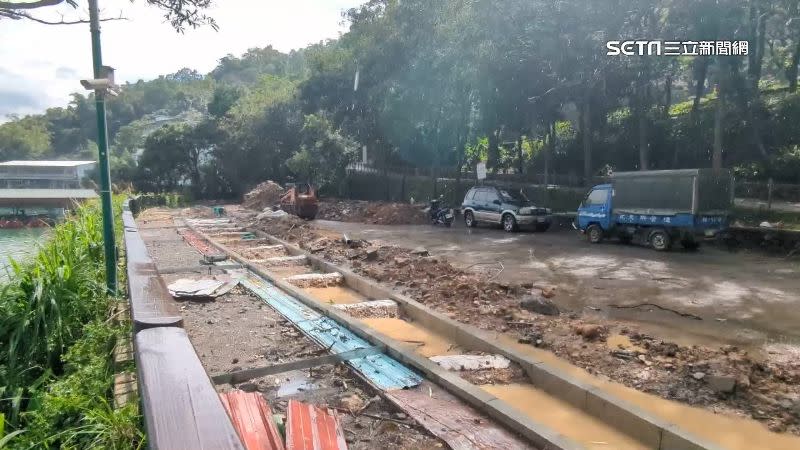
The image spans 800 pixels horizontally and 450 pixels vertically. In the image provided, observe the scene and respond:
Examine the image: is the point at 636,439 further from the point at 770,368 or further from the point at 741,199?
the point at 741,199

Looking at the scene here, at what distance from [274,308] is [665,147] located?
1989cm

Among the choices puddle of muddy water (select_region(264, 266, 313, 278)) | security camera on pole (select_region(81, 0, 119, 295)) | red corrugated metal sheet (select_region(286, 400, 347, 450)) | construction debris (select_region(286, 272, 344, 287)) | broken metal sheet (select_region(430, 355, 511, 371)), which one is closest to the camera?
red corrugated metal sheet (select_region(286, 400, 347, 450))

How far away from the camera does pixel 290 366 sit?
5598 mm

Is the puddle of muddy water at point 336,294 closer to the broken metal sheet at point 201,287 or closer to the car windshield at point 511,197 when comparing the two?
the broken metal sheet at point 201,287

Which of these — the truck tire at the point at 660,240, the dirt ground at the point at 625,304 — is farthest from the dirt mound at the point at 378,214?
the truck tire at the point at 660,240

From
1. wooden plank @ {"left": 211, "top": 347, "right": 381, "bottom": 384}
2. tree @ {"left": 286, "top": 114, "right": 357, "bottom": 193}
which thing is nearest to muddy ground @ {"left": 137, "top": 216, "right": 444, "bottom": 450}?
wooden plank @ {"left": 211, "top": 347, "right": 381, "bottom": 384}

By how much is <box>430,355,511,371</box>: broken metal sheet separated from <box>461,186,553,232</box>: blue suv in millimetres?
13958

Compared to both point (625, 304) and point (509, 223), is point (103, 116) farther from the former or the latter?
point (509, 223)

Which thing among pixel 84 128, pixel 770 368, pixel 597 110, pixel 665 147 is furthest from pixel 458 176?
pixel 84 128

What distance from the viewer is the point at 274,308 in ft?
26.9

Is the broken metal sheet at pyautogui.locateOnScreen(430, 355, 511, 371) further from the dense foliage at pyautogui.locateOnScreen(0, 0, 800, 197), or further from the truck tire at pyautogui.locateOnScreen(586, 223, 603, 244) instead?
the dense foliage at pyautogui.locateOnScreen(0, 0, 800, 197)

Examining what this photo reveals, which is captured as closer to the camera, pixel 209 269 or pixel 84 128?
pixel 209 269

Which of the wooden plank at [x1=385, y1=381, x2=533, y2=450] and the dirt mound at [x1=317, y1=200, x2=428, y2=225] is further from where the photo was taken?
the dirt mound at [x1=317, y1=200, x2=428, y2=225]

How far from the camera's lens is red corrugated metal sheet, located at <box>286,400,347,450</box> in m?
3.82
